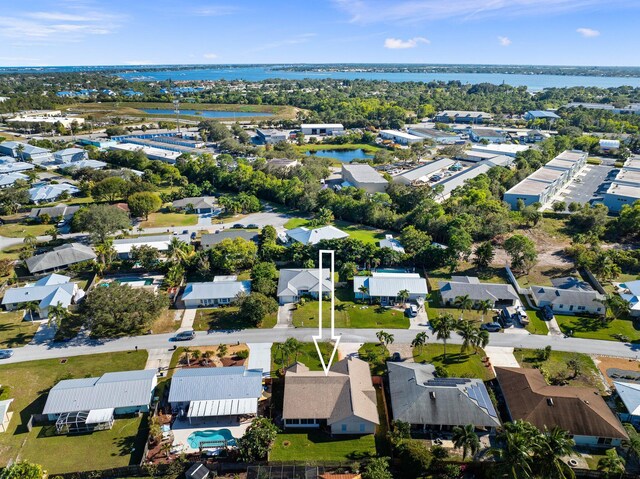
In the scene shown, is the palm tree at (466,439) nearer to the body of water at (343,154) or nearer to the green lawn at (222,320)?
the green lawn at (222,320)

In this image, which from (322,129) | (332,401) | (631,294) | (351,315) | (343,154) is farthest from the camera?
(322,129)

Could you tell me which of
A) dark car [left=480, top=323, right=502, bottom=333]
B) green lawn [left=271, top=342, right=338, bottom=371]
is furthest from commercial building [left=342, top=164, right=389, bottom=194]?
green lawn [left=271, top=342, right=338, bottom=371]

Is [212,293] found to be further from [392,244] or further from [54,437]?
[392,244]

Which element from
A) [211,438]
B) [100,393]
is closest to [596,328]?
[211,438]

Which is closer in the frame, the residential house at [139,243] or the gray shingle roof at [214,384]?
the gray shingle roof at [214,384]

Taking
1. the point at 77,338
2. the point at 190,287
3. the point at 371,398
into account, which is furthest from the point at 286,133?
the point at 371,398

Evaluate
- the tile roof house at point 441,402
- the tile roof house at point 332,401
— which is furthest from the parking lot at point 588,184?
the tile roof house at point 332,401
